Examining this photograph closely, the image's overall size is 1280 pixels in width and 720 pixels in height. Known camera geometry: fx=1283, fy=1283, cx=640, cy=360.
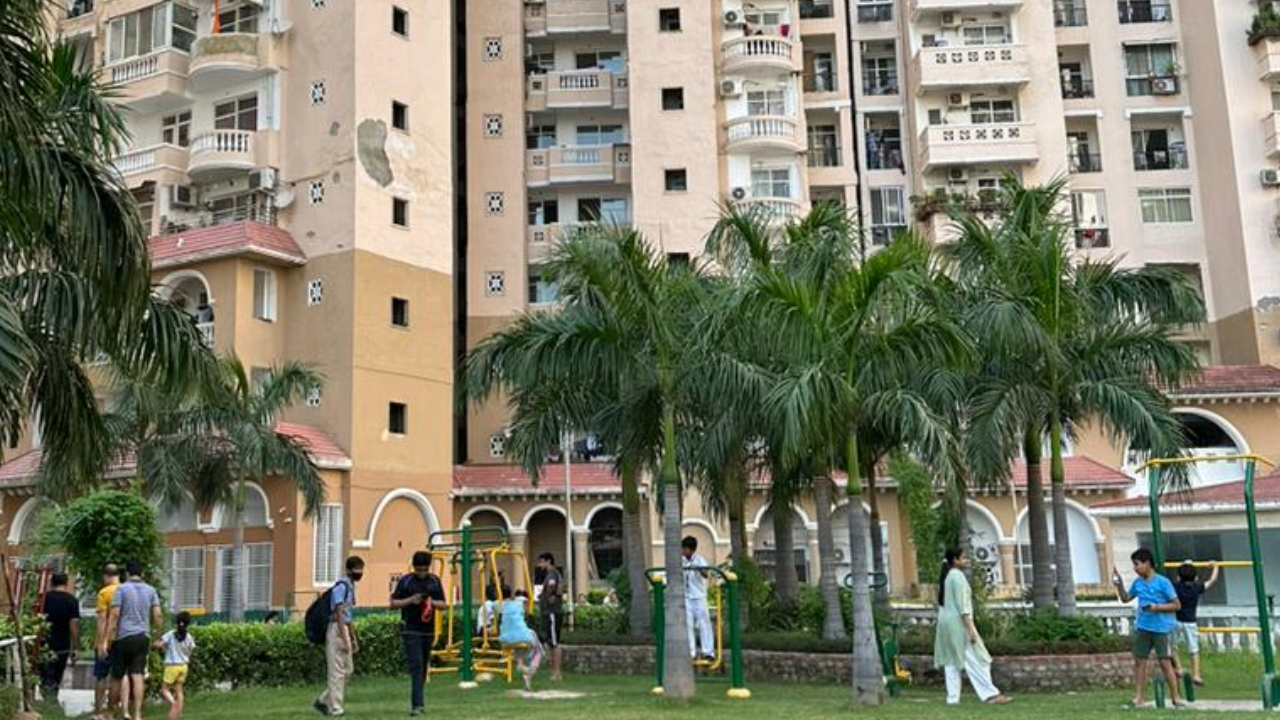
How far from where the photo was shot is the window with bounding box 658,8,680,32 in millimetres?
45281

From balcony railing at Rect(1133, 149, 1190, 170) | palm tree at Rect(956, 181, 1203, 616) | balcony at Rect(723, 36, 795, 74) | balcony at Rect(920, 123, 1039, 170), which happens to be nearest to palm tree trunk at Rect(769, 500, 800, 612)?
palm tree at Rect(956, 181, 1203, 616)

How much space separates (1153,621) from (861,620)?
3.36 metres

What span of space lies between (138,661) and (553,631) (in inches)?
286

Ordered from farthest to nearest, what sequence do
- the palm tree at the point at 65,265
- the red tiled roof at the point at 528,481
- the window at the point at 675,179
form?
the window at the point at 675,179
the red tiled roof at the point at 528,481
the palm tree at the point at 65,265

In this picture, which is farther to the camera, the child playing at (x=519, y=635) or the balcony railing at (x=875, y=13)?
the balcony railing at (x=875, y=13)

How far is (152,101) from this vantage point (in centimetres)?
4094

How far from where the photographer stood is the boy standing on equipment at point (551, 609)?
66.1 feet

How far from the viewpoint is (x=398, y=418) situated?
37.6 meters

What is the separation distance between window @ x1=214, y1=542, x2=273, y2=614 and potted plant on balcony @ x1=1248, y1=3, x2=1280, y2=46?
118 feet

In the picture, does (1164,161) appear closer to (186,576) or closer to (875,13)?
(875,13)

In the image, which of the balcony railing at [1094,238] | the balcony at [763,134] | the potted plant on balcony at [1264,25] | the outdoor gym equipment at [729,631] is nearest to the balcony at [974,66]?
the balcony at [763,134]

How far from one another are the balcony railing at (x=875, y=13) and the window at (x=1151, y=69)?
8.76 m

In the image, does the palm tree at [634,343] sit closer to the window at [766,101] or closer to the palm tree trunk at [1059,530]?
the palm tree trunk at [1059,530]

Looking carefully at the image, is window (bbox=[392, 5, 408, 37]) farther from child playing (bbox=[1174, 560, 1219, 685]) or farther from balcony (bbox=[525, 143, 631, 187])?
child playing (bbox=[1174, 560, 1219, 685])
